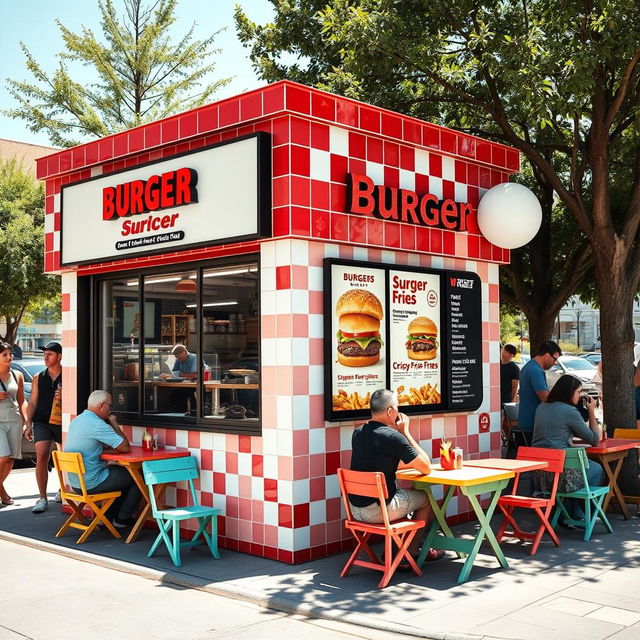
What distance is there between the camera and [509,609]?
18.2 feet

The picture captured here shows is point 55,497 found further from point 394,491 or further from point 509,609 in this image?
point 509,609

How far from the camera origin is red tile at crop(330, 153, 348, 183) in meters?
Answer: 7.28

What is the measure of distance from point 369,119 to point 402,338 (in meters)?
2.11

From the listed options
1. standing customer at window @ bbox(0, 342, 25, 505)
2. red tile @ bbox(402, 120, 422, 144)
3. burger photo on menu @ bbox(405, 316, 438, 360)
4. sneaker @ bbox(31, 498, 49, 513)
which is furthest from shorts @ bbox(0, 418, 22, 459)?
red tile @ bbox(402, 120, 422, 144)

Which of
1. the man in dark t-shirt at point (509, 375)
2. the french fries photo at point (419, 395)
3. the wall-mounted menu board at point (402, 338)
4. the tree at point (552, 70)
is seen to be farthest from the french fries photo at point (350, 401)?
the man in dark t-shirt at point (509, 375)

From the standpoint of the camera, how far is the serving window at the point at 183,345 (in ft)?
24.9

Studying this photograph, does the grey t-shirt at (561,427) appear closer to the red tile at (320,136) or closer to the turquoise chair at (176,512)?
the turquoise chair at (176,512)

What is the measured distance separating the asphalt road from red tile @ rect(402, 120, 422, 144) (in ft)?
15.1

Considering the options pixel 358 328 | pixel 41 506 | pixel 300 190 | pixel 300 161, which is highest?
pixel 300 161

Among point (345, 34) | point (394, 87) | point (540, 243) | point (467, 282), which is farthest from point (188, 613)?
point (540, 243)

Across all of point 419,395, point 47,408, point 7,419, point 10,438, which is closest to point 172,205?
point 419,395

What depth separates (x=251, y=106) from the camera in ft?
23.4

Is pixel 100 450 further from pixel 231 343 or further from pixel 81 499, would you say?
pixel 231 343

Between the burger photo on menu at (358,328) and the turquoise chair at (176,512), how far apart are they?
174 centimetres
